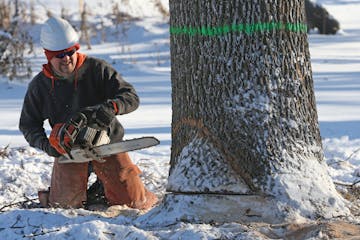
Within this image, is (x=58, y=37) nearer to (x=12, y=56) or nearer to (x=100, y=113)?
(x=100, y=113)

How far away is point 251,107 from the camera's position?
9.85ft

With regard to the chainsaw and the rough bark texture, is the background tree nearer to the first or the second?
the chainsaw

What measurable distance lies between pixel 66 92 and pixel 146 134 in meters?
1.94

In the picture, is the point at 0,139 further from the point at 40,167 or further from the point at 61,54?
the point at 61,54

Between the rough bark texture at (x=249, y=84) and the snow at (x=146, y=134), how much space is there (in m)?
0.23

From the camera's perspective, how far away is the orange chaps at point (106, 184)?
4.11m

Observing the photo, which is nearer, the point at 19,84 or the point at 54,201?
the point at 54,201

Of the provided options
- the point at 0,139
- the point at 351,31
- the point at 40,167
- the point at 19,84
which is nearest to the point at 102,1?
the point at 351,31

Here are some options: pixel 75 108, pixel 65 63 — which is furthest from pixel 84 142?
pixel 65 63

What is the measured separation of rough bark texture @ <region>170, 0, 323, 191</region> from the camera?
117 inches

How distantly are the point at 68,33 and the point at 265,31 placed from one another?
141 cm

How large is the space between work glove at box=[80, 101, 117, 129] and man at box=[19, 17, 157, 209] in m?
0.16

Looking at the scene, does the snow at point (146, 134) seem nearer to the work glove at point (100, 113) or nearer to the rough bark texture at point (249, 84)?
the rough bark texture at point (249, 84)

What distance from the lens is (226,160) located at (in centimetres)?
304
